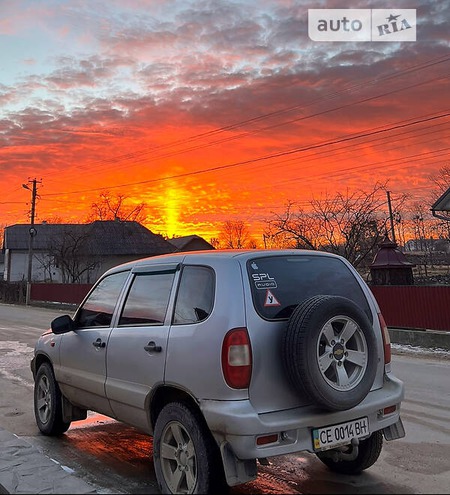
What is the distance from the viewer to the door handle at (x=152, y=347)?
3717 millimetres

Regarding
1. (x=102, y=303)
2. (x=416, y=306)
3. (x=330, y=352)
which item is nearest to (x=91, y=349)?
(x=102, y=303)

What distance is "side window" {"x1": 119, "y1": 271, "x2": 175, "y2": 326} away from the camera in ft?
13.0

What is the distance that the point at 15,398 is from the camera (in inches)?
289

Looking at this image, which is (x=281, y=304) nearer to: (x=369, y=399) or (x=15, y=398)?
(x=369, y=399)

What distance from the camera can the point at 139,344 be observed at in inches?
156

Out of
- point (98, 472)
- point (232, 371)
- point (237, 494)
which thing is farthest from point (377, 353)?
point (98, 472)

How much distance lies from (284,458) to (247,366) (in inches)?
73.5

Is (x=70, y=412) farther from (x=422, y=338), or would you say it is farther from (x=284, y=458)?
(x=422, y=338)

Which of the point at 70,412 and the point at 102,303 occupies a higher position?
the point at 102,303

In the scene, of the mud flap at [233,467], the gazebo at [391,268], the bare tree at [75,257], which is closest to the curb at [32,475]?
the mud flap at [233,467]

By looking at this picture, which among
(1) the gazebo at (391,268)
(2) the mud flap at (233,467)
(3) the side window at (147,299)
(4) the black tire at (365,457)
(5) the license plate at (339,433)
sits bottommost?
(4) the black tire at (365,457)

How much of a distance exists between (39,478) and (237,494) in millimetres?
1508

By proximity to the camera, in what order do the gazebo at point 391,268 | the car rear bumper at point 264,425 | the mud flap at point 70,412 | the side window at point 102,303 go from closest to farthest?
the car rear bumper at point 264,425
the side window at point 102,303
the mud flap at point 70,412
the gazebo at point 391,268

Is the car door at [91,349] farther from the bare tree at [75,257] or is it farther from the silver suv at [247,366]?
the bare tree at [75,257]
